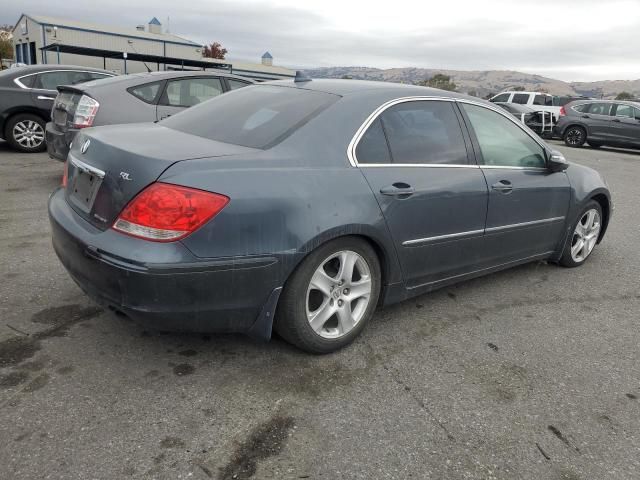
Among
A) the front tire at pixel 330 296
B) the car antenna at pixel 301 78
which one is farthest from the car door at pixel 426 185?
the car antenna at pixel 301 78

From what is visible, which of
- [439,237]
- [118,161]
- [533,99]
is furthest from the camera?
[533,99]

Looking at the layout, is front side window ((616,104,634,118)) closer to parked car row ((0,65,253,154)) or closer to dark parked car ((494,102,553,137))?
dark parked car ((494,102,553,137))

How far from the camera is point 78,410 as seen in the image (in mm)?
2441

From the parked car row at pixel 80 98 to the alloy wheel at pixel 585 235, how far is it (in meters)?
4.82

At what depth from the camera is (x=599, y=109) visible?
17344 mm

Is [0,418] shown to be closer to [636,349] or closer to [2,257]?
[2,257]

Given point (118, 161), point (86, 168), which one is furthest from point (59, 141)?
point (118, 161)

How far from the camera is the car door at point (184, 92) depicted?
6816mm

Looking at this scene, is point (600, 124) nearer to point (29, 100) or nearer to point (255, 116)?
point (29, 100)

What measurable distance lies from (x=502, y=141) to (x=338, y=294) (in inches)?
73.6

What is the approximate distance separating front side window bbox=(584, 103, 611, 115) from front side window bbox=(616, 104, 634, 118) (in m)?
0.26

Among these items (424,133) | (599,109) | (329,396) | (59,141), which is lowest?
(329,396)

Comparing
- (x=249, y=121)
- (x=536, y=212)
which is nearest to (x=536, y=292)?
(x=536, y=212)

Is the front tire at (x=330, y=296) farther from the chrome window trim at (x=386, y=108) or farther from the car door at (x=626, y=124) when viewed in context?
the car door at (x=626, y=124)
